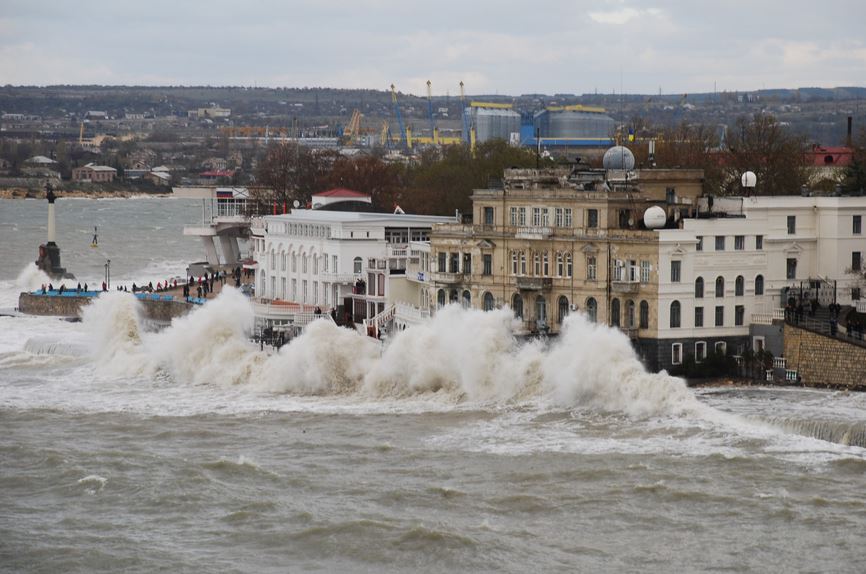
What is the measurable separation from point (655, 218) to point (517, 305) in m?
5.86

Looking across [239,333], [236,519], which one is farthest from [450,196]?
[236,519]

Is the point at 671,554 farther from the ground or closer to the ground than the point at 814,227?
closer to the ground

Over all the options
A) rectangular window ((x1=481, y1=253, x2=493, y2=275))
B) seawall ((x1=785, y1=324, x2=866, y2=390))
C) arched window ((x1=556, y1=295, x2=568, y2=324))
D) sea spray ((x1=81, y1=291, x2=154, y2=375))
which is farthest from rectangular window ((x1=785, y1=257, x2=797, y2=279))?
sea spray ((x1=81, y1=291, x2=154, y2=375))

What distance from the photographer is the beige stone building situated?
59.9 meters

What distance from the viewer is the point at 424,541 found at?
135ft

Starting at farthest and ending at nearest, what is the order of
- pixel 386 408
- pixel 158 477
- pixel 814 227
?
1. pixel 814 227
2. pixel 386 408
3. pixel 158 477

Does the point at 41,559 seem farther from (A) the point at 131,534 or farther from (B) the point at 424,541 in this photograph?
(B) the point at 424,541

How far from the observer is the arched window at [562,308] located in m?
62.1

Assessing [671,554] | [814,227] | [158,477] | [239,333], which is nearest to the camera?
[671,554]

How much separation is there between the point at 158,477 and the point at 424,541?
9.38 metres

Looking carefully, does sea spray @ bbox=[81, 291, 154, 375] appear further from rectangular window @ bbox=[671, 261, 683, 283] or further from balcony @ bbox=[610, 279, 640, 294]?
rectangular window @ bbox=[671, 261, 683, 283]

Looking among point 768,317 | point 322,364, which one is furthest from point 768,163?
point 322,364

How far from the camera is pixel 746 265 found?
6069cm

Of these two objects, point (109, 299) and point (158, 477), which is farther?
point (109, 299)
